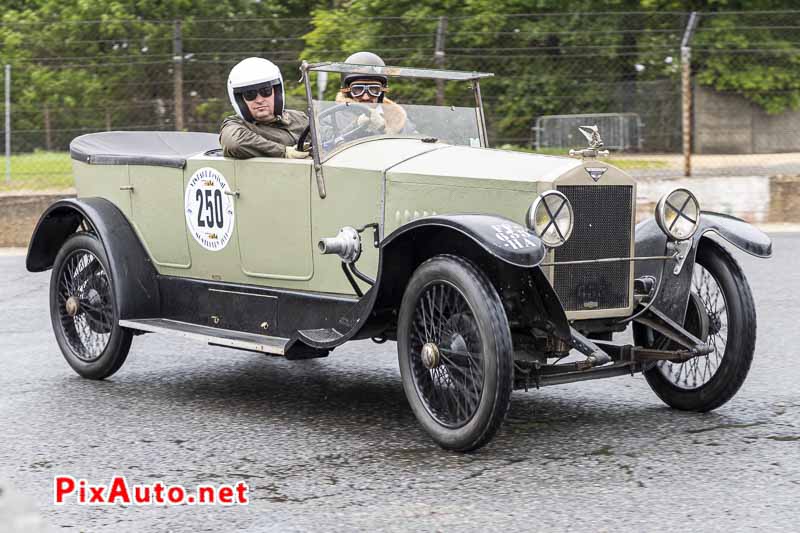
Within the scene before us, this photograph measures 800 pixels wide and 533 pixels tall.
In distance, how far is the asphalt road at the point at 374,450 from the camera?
3.98m

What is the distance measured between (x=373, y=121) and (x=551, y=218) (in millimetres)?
1499

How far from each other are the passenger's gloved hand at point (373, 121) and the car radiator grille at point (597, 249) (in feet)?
4.43

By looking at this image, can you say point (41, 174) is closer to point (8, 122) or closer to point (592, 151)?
point (8, 122)

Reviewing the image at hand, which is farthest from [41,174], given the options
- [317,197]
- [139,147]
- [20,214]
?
[317,197]

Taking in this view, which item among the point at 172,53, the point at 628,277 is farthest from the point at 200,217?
the point at 172,53

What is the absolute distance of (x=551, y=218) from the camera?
15.7 ft

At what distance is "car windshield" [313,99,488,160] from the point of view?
579cm

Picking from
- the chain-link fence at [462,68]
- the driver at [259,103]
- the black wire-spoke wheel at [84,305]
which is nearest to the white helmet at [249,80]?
the driver at [259,103]

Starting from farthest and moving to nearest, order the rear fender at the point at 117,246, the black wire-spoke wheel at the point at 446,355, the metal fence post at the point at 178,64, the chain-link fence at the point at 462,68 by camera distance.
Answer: the chain-link fence at the point at 462,68, the metal fence post at the point at 178,64, the rear fender at the point at 117,246, the black wire-spoke wheel at the point at 446,355

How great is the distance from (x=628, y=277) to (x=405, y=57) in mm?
9595

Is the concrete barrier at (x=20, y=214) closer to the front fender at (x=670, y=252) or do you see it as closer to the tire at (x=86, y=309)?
the tire at (x=86, y=309)

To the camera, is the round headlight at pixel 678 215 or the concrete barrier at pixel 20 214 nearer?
the round headlight at pixel 678 215

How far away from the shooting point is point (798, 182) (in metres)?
13.6

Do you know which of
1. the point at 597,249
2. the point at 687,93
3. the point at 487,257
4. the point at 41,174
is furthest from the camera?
the point at 41,174
